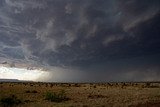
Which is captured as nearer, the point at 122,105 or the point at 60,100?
the point at 122,105

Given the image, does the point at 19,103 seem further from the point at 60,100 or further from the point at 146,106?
the point at 146,106

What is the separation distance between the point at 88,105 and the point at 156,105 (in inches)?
354

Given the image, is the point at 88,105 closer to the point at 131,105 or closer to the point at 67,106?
the point at 67,106

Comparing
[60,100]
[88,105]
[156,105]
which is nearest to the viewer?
[156,105]

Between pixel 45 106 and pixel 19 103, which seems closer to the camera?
pixel 45 106

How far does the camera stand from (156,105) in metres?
38.8

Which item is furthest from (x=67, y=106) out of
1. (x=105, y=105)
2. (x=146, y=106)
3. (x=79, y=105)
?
(x=146, y=106)

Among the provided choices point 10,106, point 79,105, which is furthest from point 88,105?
point 10,106

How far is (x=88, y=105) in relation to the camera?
136 ft

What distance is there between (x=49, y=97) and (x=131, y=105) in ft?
47.8

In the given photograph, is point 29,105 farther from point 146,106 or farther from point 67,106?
point 146,106

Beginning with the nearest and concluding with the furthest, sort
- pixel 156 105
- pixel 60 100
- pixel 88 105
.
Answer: pixel 156 105, pixel 88 105, pixel 60 100

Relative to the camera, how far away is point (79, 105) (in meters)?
41.7

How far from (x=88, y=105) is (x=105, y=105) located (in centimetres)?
232
